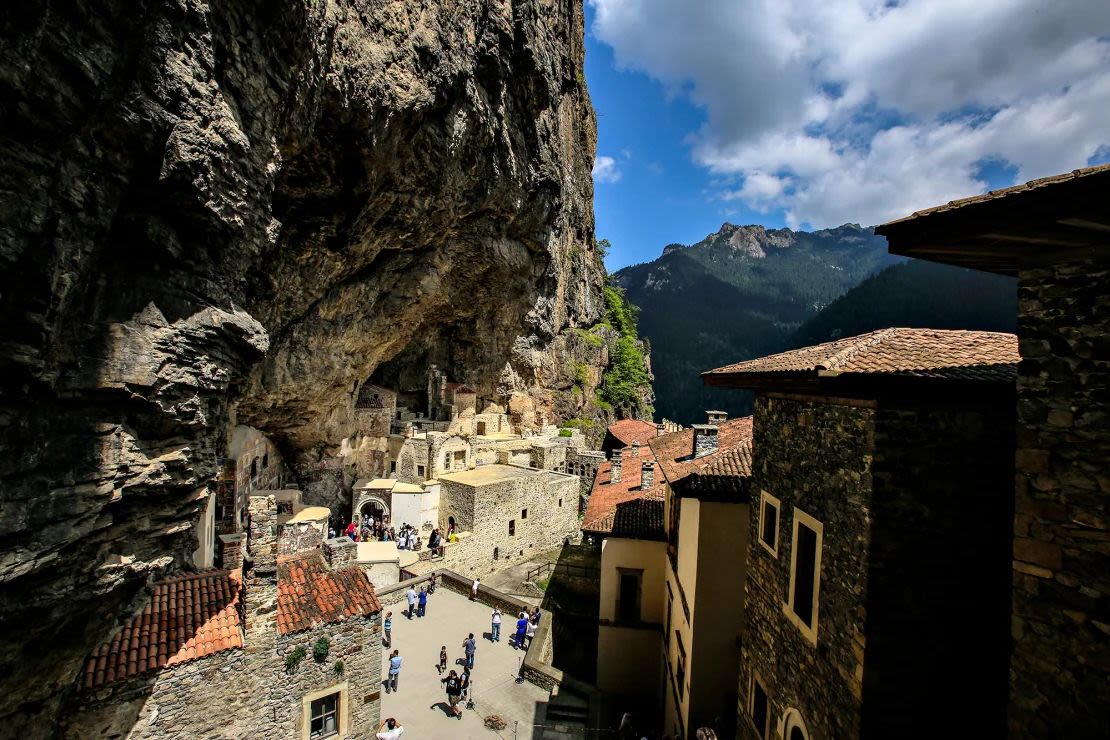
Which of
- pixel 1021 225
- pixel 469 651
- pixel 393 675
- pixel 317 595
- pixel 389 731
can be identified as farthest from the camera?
pixel 469 651

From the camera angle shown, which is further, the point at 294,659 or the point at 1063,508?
the point at 294,659

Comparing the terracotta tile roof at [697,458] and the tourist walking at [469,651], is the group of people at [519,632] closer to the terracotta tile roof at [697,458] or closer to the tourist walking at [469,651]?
the tourist walking at [469,651]

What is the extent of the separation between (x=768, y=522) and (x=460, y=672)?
11258 mm

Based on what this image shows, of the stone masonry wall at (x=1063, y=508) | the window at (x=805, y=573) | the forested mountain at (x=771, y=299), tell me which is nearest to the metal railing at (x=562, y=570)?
the window at (x=805, y=573)

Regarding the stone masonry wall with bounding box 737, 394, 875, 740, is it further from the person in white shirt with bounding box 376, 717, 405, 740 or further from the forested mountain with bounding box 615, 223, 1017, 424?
the forested mountain with bounding box 615, 223, 1017, 424

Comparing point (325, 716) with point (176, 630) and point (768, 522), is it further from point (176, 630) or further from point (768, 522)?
point (768, 522)

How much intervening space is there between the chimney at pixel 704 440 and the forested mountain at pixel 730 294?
84.6m

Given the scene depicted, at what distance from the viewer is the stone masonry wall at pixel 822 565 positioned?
4.69 m

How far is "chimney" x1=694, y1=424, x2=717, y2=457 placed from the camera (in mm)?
12330

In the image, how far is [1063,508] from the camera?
3.12 metres

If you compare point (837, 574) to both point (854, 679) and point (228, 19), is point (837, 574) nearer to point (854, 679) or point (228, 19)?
point (854, 679)

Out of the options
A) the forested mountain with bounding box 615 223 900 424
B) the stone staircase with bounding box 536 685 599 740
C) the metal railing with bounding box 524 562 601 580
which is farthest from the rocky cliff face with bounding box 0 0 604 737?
the forested mountain with bounding box 615 223 900 424

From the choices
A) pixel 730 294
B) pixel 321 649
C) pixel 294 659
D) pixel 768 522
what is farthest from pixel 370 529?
pixel 730 294

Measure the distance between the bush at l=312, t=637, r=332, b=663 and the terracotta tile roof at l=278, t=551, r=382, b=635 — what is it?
336 millimetres
